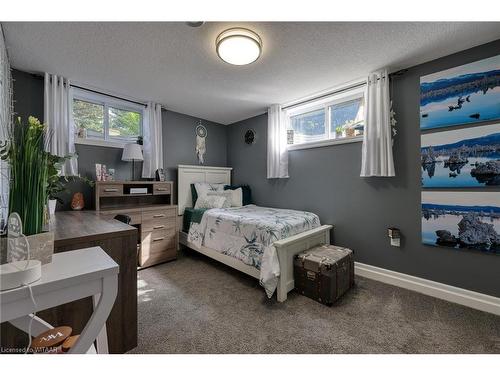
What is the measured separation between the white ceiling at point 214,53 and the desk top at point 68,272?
1685 millimetres

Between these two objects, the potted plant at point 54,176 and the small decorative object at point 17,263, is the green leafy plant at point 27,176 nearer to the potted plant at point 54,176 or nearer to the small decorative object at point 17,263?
the small decorative object at point 17,263

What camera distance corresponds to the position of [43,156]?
0.83 metres

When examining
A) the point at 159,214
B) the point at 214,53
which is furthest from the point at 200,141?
the point at 214,53

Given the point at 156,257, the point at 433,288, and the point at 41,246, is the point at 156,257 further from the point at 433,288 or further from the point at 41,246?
the point at 433,288

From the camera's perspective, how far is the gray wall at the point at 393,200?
1.89 metres

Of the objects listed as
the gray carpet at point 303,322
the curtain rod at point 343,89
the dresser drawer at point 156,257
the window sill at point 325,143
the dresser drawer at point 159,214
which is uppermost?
the curtain rod at point 343,89

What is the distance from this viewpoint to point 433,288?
1999 mm

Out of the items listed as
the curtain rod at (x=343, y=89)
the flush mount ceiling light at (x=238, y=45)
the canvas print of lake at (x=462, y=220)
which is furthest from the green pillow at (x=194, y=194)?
the canvas print of lake at (x=462, y=220)

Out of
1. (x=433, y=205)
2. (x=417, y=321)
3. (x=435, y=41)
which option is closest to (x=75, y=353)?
(x=417, y=321)

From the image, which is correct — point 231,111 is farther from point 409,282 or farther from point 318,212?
point 409,282

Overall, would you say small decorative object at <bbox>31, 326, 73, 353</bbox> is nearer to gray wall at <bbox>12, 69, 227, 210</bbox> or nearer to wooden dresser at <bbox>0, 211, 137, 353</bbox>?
wooden dresser at <bbox>0, 211, 137, 353</bbox>

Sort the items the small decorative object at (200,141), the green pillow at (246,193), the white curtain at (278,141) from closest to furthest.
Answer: the white curtain at (278,141) < the green pillow at (246,193) < the small decorative object at (200,141)

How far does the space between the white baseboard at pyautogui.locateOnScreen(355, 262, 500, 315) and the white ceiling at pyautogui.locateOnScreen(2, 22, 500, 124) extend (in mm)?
2191

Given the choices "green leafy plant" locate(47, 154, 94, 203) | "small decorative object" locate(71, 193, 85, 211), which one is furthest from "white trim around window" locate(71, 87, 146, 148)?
"small decorative object" locate(71, 193, 85, 211)
